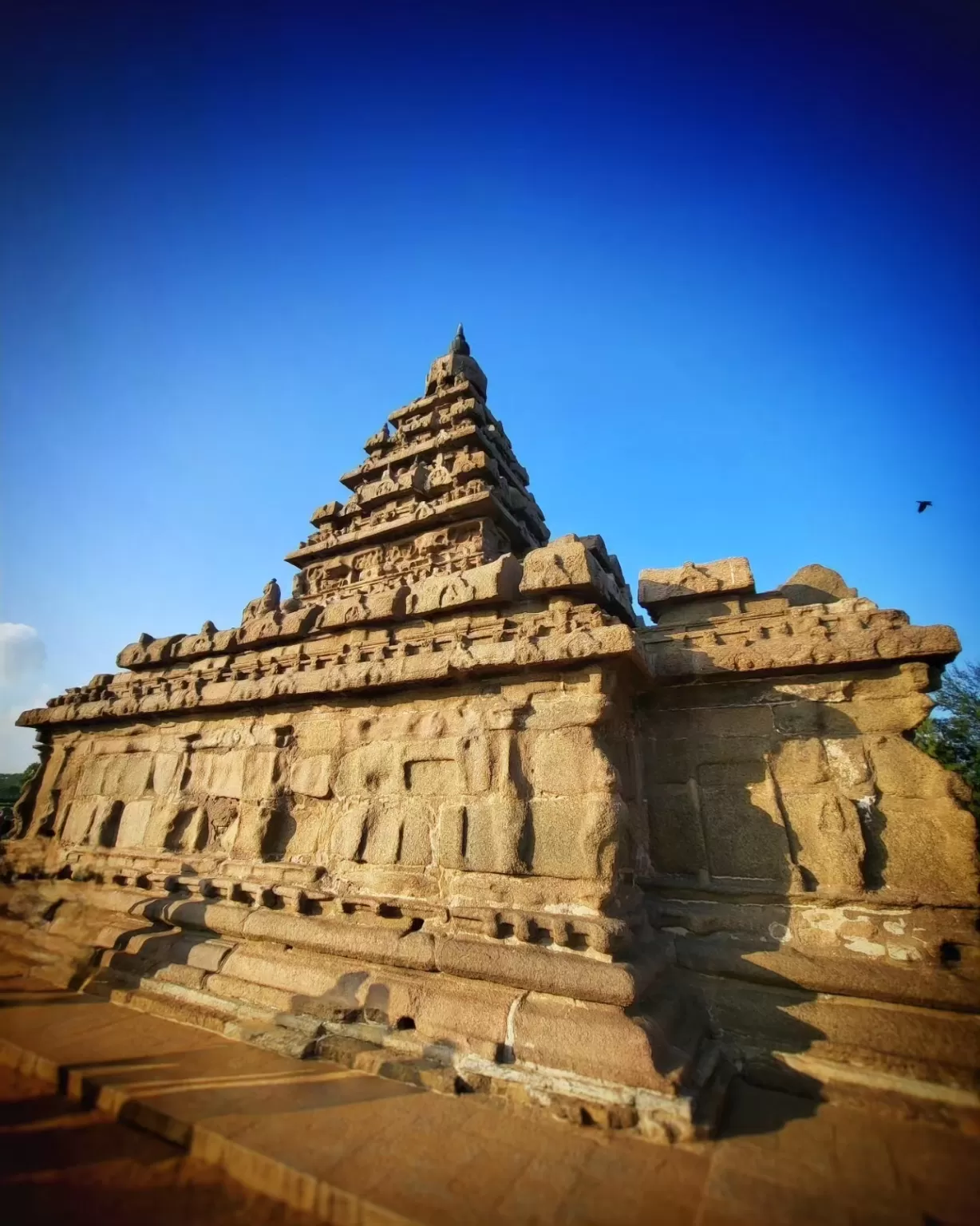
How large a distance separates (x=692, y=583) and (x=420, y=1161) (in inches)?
173

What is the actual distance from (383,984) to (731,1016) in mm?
2223

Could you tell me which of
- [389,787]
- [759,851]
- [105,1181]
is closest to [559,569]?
[389,787]

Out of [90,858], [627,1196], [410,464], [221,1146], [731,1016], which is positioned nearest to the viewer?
[627,1196]

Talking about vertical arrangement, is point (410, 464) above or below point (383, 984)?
above

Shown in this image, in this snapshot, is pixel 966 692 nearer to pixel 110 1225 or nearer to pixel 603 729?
pixel 603 729

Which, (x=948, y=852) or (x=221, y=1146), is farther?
(x=948, y=852)

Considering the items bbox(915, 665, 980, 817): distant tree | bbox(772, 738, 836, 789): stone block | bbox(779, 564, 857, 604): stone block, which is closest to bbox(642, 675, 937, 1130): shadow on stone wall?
bbox(772, 738, 836, 789): stone block

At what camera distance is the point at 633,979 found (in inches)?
118

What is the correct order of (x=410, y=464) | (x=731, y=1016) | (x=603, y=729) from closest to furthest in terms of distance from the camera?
(x=731, y=1016) < (x=603, y=729) < (x=410, y=464)

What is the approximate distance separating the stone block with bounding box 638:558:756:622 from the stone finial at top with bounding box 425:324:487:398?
573 centimetres

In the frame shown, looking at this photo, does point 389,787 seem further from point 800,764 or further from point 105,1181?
point 800,764

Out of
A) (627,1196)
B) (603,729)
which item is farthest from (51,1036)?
(603,729)

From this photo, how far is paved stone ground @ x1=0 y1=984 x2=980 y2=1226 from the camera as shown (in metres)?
2.11

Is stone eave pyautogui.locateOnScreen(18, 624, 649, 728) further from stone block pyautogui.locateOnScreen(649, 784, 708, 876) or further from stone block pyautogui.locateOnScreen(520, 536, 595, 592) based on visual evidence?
stone block pyautogui.locateOnScreen(649, 784, 708, 876)
